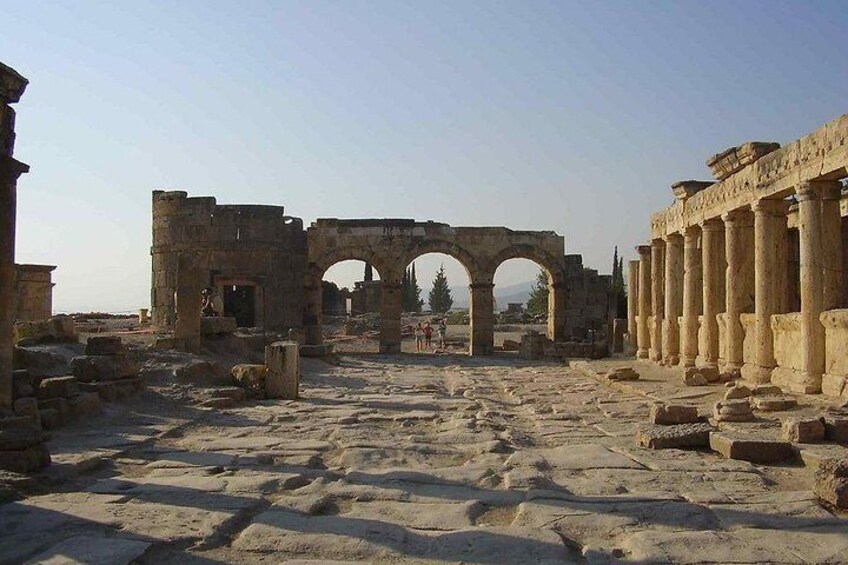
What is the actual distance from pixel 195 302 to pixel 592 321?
17.5m

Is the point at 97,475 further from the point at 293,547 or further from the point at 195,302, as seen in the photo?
the point at 195,302

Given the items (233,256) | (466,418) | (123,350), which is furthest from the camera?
(233,256)

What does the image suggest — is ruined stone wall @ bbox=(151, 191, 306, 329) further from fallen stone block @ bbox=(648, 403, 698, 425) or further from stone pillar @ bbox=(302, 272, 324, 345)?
fallen stone block @ bbox=(648, 403, 698, 425)

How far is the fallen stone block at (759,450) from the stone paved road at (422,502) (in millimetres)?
252

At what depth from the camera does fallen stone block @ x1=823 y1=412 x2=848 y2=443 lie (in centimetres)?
773

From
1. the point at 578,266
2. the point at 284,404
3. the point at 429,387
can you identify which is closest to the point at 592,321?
the point at 578,266

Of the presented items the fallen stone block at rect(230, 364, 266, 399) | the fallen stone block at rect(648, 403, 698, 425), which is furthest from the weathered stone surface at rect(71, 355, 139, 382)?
the fallen stone block at rect(648, 403, 698, 425)

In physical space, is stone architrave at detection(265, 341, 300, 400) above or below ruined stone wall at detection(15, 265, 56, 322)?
below

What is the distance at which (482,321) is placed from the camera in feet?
91.9

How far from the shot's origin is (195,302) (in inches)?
661

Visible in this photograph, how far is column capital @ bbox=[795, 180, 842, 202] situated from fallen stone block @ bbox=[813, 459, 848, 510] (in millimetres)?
7001

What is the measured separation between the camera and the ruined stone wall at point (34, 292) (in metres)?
27.9

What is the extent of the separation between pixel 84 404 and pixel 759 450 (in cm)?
767

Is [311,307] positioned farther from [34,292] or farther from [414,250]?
[34,292]
